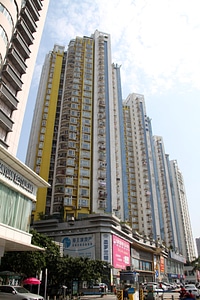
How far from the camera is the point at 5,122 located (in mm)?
29109

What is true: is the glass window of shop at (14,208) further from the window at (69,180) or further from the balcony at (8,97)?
the window at (69,180)

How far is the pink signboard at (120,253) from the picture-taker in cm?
4739

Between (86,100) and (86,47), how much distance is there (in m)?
18.5

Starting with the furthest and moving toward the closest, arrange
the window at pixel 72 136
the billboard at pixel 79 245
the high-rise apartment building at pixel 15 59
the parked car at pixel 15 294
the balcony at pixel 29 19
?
the window at pixel 72 136
the billboard at pixel 79 245
the balcony at pixel 29 19
the high-rise apartment building at pixel 15 59
the parked car at pixel 15 294

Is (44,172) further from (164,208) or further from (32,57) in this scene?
(164,208)

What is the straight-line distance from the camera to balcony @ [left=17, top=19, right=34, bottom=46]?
33.0 meters

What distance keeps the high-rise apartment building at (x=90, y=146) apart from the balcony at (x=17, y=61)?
28131mm

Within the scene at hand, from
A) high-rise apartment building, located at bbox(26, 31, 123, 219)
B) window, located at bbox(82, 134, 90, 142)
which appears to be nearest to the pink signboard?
high-rise apartment building, located at bbox(26, 31, 123, 219)

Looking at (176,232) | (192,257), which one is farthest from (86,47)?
(192,257)

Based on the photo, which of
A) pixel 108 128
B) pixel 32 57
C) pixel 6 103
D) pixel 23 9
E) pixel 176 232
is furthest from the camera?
pixel 176 232

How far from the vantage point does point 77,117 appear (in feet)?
213

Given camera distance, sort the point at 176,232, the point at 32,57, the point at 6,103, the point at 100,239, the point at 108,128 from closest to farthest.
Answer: the point at 6,103
the point at 32,57
the point at 100,239
the point at 108,128
the point at 176,232

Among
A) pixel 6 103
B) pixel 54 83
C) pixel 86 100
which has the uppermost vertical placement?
pixel 54 83

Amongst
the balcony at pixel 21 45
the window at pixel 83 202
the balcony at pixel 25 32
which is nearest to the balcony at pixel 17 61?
the balcony at pixel 21 45
